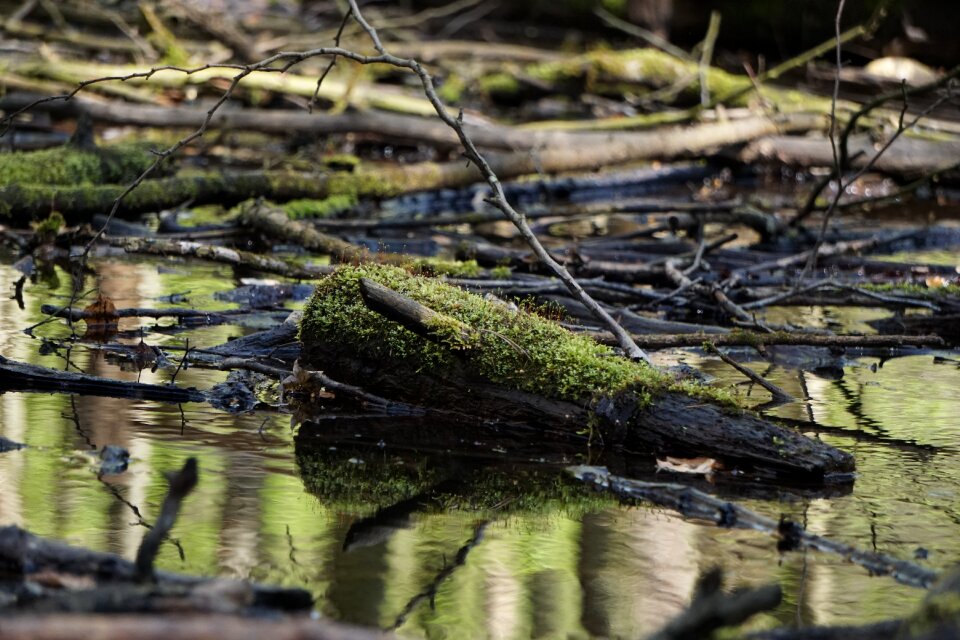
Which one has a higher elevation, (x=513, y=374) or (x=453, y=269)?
(x=453, y=269)

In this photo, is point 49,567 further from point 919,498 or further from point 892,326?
point 892,326

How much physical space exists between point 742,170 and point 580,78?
13.5 ft

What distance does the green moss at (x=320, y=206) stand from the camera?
1174 cm

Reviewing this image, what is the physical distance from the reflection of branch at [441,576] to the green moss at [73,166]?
752 centimetres

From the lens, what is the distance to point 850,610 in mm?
3836

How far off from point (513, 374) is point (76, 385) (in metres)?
2.05

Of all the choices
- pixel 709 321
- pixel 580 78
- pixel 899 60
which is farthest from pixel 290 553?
pixel 899 60

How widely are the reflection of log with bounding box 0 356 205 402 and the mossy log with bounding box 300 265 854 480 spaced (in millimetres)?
661

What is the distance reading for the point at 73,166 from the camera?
11.2 m

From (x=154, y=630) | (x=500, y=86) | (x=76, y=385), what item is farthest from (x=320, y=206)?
(x=154, y=630)

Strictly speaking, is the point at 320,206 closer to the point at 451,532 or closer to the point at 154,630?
the point at 451,532

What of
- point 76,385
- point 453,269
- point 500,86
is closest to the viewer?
point 76,385

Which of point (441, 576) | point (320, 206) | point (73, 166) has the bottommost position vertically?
point (441, 576)

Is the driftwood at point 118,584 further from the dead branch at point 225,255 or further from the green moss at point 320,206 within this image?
the green moss at point 320,206
